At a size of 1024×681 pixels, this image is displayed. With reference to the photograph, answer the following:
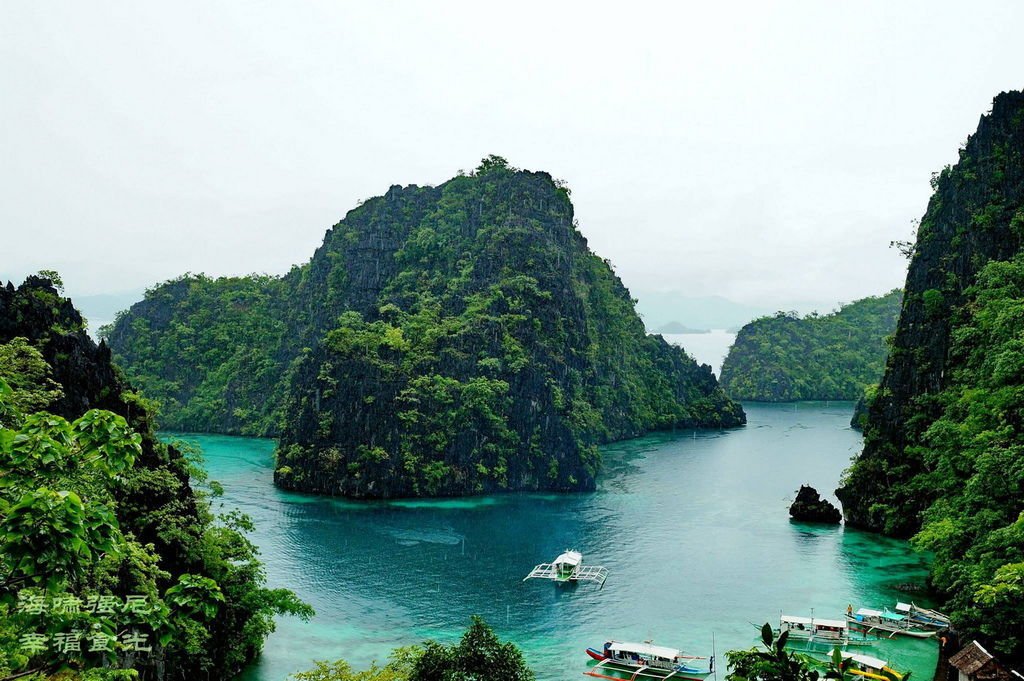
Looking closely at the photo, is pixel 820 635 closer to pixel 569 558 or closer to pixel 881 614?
pixel 881 614

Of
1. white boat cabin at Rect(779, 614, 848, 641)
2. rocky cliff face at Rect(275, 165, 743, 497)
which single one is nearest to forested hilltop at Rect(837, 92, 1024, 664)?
white boat cabin at Rect(779, 614, 848, 641)

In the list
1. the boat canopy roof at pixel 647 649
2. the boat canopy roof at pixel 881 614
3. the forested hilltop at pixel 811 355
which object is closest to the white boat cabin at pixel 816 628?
the boat canopy roof at pixel 881 614

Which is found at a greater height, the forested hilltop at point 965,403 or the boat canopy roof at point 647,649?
the forested hilltop at point 965,403

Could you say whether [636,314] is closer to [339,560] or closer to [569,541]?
[569,541]

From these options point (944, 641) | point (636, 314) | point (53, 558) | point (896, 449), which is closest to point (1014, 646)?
point (944, 641)

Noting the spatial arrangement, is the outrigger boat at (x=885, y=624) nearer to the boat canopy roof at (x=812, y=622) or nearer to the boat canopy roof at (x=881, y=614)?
the boat canopy roof at (x=881, y=614)

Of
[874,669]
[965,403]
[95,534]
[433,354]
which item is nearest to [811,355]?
[433,354]
